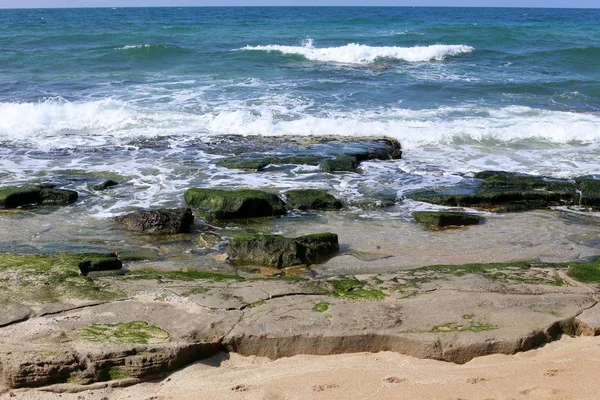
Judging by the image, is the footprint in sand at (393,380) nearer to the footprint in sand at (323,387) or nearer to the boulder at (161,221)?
the footprint in sand at (323,387)

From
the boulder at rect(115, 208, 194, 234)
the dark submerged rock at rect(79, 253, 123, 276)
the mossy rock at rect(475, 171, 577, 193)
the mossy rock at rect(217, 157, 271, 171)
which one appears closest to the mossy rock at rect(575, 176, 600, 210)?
the mossy rock at rect(475, 171, 577, 193)

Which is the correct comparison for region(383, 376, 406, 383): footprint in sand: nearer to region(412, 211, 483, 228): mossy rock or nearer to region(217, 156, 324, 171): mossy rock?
region(412, 211, 483, 228): mossy rock

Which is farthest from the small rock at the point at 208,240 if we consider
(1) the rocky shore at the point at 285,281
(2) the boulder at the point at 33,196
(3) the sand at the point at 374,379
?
(3) the sand at the point at 374,379

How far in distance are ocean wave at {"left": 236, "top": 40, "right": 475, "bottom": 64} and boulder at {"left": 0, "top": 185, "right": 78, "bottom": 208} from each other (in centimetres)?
2004

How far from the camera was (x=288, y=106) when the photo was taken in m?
17.4

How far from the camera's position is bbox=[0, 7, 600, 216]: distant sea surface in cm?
1179

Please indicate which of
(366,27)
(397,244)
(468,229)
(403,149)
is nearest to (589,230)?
(468,229)

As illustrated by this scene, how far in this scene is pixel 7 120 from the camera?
1570 cm

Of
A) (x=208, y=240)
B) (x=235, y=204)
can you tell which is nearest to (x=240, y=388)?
(x=208, y=240)

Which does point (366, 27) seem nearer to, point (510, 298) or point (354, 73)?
point (354, 73)

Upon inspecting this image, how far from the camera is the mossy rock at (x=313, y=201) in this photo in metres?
9.56

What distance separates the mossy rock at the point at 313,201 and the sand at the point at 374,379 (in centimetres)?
490

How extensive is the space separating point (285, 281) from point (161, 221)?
311 cm

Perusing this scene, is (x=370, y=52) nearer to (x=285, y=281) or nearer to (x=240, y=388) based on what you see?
(x=285, y=281)
